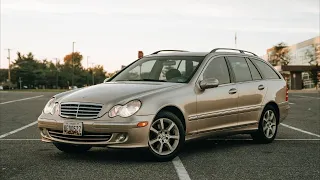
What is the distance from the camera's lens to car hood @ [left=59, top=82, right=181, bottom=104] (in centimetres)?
621

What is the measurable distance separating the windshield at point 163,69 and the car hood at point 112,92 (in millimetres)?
363

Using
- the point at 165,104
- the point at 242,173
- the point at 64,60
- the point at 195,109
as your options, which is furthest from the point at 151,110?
the point at 64,60

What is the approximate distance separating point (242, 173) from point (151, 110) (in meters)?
1.37

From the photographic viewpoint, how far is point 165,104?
6.38 metres

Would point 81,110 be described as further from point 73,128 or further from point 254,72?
point 254,72

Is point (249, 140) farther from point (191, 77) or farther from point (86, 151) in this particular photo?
point (86, 151)

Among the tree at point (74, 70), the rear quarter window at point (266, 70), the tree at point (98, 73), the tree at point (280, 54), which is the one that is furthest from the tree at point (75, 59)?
the rear quarter window at point (266, 70)

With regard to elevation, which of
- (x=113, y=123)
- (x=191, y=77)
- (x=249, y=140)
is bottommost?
(x=249, y=140)

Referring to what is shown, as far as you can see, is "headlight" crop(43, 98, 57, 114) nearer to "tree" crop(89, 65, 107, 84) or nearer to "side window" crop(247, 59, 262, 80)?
"side window" crop(247, 59, 262, 80)

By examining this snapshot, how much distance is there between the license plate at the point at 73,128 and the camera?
240 inches

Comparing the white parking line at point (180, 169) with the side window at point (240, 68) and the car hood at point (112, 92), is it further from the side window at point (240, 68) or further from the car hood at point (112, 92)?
the side window at point (240, 68)

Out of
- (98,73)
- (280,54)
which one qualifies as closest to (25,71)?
(98,73)

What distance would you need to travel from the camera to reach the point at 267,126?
850 centimetres

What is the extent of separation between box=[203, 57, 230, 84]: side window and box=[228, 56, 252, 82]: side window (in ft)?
0.72
